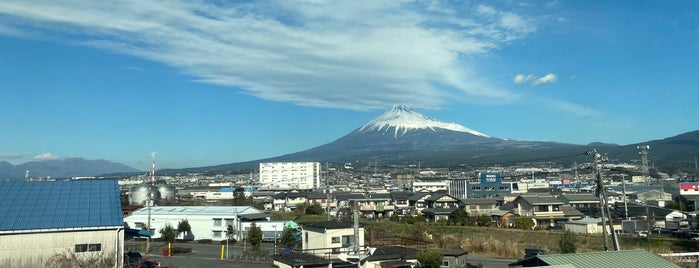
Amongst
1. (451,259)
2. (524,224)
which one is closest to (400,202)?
(524,224)

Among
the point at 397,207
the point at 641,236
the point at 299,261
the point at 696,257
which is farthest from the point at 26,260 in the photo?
the point at 397,207

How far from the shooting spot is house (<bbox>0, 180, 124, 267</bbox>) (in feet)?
42.8

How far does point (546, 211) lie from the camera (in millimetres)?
35469

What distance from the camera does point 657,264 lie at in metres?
11.8

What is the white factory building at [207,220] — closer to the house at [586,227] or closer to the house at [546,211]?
the house at [546,211]

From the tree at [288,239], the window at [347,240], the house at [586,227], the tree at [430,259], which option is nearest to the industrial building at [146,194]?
the tree at [288,239]

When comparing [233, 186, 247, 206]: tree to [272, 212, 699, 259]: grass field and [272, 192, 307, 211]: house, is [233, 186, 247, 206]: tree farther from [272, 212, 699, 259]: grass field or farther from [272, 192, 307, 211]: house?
[272, 212, 699, 259]: grass field

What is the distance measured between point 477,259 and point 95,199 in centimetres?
1588

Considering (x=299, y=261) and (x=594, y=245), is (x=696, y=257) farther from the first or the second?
(x=299, y=261)

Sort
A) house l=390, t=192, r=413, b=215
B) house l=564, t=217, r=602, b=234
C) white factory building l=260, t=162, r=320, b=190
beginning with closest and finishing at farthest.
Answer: house l=564, t=217, r=602, b=234 < house l=390, t=192, r=413, b=215 < white factory building l=260, t=162, r=320, b=190

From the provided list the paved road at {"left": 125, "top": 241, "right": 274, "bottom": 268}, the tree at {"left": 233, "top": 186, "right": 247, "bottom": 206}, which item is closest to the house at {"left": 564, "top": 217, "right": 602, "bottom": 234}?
the paved road at {"left": 125, "top": 241, "right": 274, "bottom": 268}

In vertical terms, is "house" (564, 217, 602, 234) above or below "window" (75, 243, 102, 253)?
below

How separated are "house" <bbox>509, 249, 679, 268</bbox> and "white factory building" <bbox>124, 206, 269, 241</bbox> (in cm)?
2171

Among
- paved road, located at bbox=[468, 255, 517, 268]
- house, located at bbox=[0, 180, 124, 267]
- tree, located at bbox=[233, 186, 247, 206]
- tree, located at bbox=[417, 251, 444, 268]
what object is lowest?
paved road, located at bbox=[468, 255, 517, 268]
